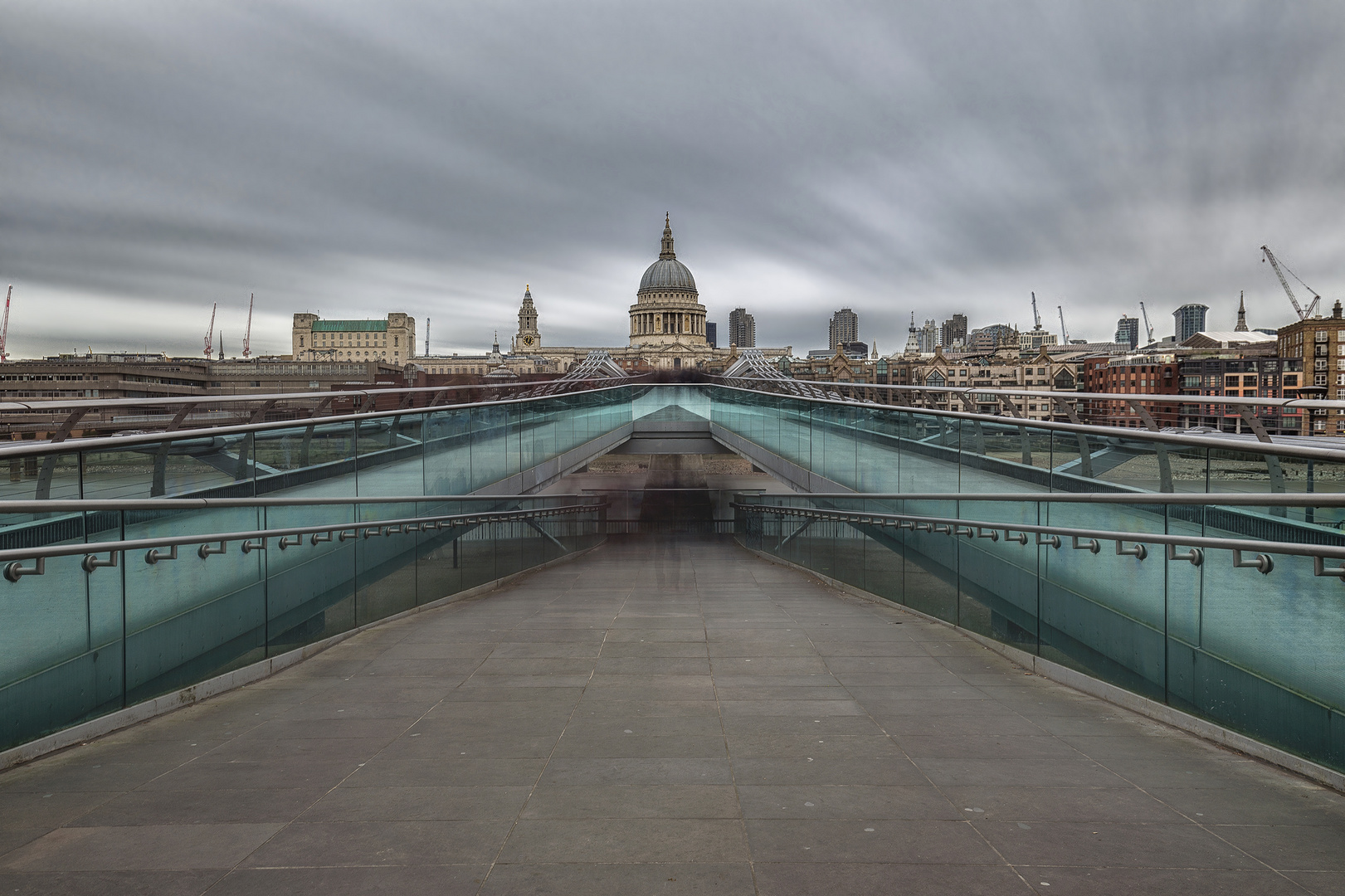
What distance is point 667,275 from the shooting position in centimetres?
18375

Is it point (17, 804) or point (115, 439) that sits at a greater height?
point (115, 439)

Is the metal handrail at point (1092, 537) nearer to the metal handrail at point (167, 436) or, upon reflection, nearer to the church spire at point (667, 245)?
the metal handrail at point (167, 436)

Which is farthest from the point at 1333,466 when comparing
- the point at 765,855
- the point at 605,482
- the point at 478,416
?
the point at 605,482

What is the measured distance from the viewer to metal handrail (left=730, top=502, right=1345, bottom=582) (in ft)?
15.3

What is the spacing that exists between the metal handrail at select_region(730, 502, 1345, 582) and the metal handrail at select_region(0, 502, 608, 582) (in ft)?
16.7

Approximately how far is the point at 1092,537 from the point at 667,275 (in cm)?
18062

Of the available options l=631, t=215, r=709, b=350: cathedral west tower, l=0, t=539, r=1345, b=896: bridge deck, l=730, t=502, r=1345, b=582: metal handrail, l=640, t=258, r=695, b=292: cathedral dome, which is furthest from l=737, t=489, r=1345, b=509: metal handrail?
l=640, t=258, r=695, b=292: cathedral dome

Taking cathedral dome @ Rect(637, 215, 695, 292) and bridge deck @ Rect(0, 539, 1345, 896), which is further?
cathedral dome @ Rect(637, 215, 695, 292)

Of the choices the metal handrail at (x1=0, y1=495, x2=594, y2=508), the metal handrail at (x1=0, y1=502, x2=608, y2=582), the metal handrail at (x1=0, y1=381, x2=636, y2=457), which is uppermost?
the metal handrail at (x1=0, y1=381, x2=636, y2=457)

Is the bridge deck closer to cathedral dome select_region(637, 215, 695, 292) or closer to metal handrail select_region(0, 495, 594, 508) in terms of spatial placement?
metal handrail select_region(0, 495, 594, 508)

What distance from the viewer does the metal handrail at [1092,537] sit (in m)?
4.67

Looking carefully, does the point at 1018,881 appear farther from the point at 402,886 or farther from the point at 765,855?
the point at 402,886

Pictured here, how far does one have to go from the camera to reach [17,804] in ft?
13.8

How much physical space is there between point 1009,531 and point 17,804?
22.9 feet
